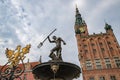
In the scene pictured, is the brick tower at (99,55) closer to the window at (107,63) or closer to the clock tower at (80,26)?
the window at (107,63)

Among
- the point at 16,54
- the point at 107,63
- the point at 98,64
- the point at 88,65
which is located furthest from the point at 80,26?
the point at 16,54

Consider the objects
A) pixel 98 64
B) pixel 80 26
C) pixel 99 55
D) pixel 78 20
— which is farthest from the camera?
pixel 78 20

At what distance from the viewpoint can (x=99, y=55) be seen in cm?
3672

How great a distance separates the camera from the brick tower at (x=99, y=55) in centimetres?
3438

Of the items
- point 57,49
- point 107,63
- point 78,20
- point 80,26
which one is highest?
point 78,20

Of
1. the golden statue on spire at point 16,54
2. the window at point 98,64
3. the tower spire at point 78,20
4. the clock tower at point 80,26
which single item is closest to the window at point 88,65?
the window at point 98,64

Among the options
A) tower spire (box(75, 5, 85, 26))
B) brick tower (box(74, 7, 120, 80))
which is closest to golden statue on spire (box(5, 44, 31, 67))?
brick tower (box(74, 7, 120, 80))

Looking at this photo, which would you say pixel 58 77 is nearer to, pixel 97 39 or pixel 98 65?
pixel 98 65

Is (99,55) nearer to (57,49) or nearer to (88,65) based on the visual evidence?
(88,65)

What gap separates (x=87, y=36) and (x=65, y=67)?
33222 millimetres

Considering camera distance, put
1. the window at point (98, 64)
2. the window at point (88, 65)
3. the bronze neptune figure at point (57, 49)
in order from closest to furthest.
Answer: the bronze neptune figure at point (57, 49) → the window at point (98, 64) → the window at point (88, 65)

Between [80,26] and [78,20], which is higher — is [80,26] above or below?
below

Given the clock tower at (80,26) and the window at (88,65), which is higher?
the clock tower at (80,26)

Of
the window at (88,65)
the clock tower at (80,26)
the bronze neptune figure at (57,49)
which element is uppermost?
the clock tower at (80,26)
